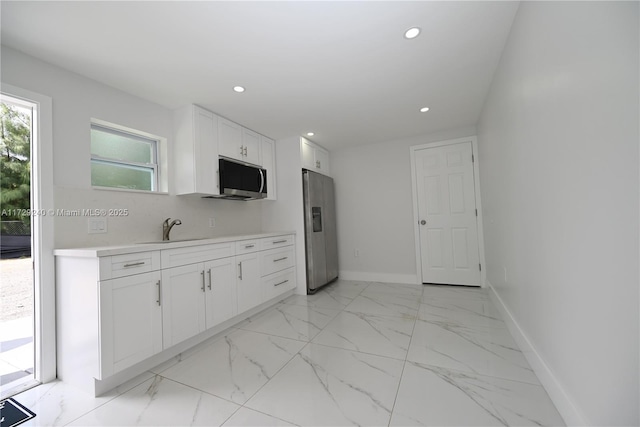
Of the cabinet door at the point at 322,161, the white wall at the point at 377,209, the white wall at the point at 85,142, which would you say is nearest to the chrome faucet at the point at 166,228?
the white wall at the point at 85,142

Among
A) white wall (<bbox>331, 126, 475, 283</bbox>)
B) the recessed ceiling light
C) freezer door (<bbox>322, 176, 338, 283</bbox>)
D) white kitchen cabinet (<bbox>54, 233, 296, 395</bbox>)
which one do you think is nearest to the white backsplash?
white kitchen cabinet (<bbox>54, 233, 296, 395</bbox>)

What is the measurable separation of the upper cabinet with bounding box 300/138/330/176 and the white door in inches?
56.4

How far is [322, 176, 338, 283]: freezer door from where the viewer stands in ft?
12.9

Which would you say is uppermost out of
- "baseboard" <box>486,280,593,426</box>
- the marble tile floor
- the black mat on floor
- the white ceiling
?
the white ceiling

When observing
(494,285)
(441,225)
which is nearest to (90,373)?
(494,285)

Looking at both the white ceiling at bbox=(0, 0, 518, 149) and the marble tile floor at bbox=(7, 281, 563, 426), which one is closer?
the marble tile floor at bbox=(7, 281, 563, 426)

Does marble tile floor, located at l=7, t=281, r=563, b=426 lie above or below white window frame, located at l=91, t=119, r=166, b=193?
below

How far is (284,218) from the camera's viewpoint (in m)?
3.70

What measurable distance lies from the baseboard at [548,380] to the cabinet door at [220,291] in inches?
90.7

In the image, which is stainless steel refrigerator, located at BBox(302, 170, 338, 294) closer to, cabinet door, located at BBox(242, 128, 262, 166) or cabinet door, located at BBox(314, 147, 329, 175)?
cabinet door, located at BBox(314, 147, 329, 175)

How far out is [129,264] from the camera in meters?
1.66

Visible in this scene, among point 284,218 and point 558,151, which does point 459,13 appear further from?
point 284,218

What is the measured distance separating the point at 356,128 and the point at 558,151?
2511 millimetres

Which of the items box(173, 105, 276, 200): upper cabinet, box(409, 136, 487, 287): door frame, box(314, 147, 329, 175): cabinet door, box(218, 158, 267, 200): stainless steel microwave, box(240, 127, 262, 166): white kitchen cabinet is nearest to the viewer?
box(173, 105, 276, 200): upper cabinet
